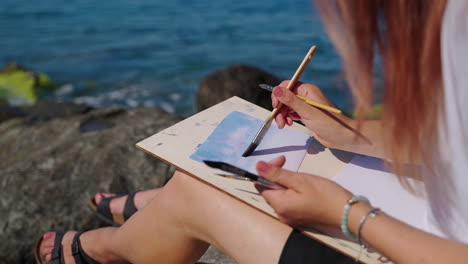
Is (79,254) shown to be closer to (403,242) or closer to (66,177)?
(66,177)

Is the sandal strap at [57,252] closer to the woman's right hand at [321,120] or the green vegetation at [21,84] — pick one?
the woman's right hand at [321,120]

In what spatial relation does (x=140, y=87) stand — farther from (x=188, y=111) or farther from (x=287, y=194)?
(x=287, y=194)

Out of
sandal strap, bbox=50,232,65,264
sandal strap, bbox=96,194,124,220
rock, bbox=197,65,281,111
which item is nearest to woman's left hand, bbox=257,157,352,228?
sandal strap, bbox=50,232,65,264

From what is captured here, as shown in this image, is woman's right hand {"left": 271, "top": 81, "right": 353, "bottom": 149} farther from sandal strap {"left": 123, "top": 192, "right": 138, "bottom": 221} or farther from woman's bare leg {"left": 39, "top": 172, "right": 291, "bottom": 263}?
sandal strap {"left": 123, "top": 192, "right": 138, "bottom": 221}

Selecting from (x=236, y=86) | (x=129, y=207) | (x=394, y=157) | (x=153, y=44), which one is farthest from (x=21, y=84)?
(x=394, y=157)

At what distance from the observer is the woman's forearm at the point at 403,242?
1.20 m

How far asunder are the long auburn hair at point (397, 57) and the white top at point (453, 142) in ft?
0.07

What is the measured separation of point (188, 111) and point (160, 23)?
12.3 ft

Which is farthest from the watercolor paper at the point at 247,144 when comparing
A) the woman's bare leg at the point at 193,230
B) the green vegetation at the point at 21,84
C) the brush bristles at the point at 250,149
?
the green vegetation at the point at 21,84

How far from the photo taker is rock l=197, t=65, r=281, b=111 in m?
4.68

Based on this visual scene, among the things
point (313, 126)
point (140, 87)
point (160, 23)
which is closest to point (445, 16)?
point (313, 126)

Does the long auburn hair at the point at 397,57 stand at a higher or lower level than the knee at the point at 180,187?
higher

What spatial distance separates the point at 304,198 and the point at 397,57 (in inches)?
16.5

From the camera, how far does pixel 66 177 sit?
3.00 meters
